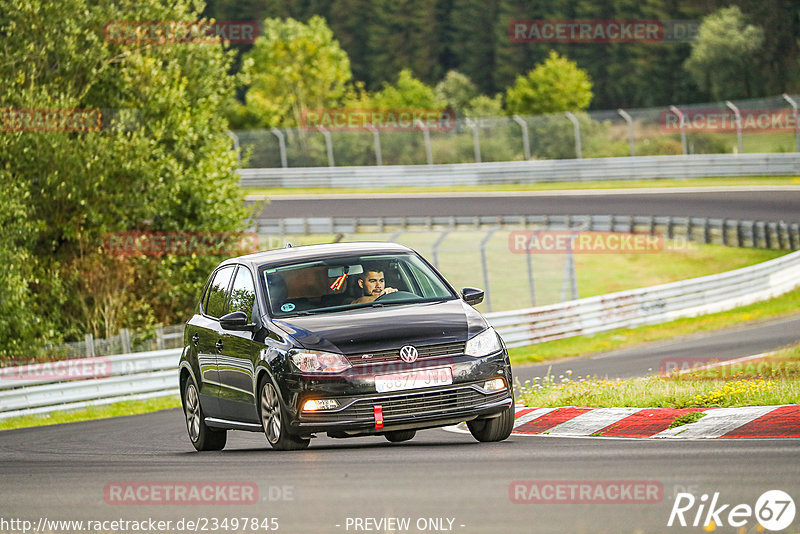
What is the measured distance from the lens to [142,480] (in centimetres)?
854

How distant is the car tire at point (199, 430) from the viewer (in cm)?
1115

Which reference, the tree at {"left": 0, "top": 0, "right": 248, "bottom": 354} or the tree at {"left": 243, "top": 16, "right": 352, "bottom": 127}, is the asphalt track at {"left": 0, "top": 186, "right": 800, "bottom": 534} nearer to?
the tree at {"left": 0, "top": 0, "right": 248, "bottom": 354}

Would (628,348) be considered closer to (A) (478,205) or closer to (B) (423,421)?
(B) (423,421)

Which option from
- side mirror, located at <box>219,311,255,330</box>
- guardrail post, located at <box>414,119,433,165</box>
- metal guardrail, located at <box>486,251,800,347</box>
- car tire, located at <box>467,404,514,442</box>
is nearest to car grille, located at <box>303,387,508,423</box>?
car tire, located at <box>467,404,514,442</box>

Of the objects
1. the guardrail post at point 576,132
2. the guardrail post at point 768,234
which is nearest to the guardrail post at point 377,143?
the guardrail post at point 576,132

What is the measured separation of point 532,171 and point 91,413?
107 feet

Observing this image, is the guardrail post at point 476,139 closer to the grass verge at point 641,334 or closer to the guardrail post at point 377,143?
the guardrail post at point 377,143

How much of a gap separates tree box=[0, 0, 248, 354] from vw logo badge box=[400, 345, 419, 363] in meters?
18.7

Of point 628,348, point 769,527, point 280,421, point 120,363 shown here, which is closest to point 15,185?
point 120,363

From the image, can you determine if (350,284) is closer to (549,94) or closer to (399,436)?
(399,436)

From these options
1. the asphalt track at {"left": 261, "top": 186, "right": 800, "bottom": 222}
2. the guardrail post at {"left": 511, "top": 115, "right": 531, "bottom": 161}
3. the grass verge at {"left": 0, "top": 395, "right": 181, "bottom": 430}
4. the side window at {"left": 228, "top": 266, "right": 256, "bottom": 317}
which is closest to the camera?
the side window at {"left": 228, "top": 266, "right": 256, "bottom": 317}

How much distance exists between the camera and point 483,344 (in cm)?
924

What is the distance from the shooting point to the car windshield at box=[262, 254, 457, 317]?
32.5 ft

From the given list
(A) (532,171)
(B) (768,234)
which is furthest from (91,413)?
(A) (532,171)
